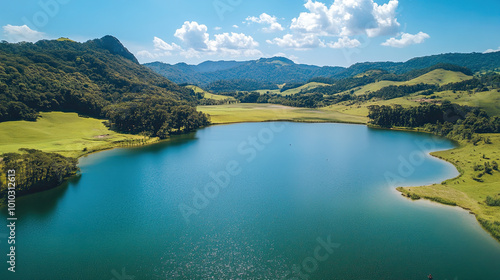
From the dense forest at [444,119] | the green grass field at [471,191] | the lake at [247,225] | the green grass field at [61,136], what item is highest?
the dense forest at [444,119]

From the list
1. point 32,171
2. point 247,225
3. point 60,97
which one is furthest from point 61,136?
point 247,225

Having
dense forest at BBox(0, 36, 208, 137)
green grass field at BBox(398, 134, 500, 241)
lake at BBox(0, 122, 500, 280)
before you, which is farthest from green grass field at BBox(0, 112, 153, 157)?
green grass field at BBox(398, 134, 500, 241)

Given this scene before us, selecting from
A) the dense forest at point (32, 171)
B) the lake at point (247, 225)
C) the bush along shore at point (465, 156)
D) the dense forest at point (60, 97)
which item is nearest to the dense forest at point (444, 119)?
the bush along shore at point (465, 156)

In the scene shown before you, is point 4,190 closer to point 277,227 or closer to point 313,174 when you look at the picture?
point 277,227

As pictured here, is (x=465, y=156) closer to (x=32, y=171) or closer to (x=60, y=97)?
(x=32, y=171)

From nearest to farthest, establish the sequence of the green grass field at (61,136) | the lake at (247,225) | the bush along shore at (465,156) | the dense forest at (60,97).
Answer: the lake at (247,225)
the bush along shore at (465,156)
the green grass field at (61,136)
the dense forest at (60,97)

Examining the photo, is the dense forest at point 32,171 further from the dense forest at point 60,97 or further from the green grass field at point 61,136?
the dense forest at point 60,97

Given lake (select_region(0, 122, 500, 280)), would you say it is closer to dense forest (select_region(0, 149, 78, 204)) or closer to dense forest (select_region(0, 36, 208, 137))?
dense forest (select_region(0, 149, 78, 204))
